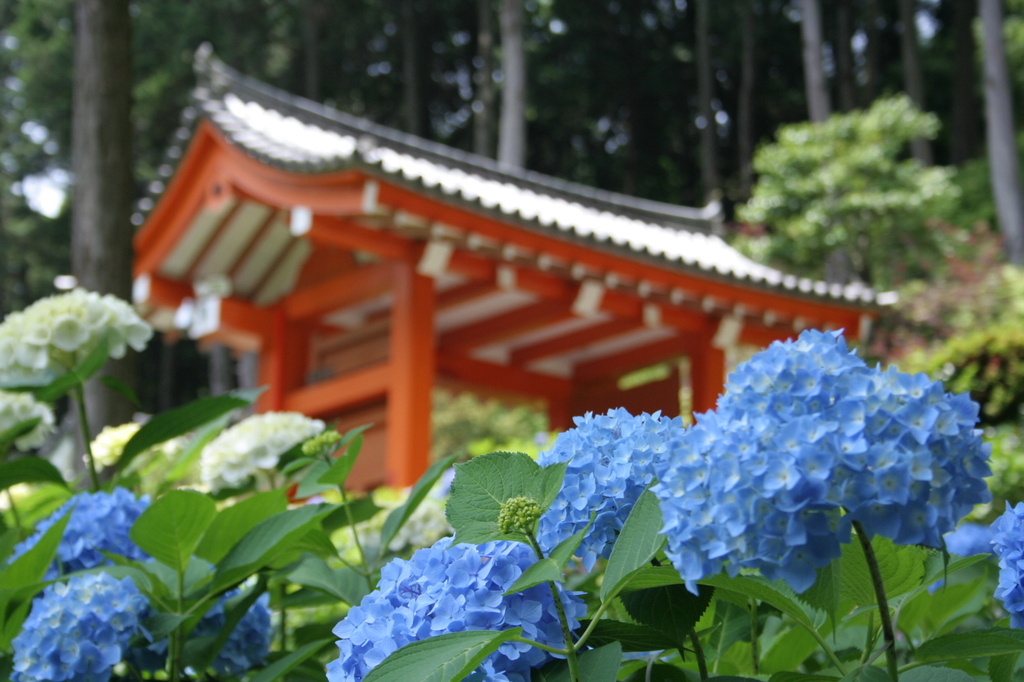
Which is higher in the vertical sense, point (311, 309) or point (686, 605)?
point (311, 309)

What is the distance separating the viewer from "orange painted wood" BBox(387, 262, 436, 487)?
5508 millimetres

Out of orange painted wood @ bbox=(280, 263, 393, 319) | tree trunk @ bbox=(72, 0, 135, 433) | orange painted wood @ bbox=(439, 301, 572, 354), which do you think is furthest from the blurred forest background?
tree trunk @ bbox=(72, 0, 135, 433)

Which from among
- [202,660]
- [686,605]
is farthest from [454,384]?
[686,605]

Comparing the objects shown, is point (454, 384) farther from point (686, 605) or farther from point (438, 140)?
point (438, 140)

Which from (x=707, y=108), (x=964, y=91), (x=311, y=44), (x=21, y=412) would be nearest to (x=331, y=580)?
(x=21, y=412)

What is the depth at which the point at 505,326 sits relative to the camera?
6.86m

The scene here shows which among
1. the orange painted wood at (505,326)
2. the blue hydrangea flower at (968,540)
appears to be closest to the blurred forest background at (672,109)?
the orange painted wood at (505,326)

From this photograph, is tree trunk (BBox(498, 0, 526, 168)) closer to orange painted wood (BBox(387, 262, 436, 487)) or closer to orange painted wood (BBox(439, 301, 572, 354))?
orange painted wood (BBox(439, 301, 572, 354))

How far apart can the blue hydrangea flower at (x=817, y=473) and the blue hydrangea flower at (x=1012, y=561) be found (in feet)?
0.76

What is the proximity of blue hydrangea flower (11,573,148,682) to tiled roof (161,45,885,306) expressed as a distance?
3.73 metres

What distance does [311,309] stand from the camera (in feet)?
21.5

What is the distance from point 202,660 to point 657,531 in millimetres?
845

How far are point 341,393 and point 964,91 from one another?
57.6ft

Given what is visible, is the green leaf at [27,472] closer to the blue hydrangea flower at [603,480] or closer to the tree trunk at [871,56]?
the blue hydrangea flower at [603,480]
